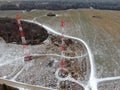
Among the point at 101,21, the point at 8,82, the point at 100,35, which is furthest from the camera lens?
the point at 101,21

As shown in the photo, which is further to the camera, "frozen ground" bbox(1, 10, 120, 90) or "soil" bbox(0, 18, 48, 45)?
"soil" bbox(0, 18, 48, 45)

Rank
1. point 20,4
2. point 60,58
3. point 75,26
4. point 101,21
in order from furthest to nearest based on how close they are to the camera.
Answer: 1. point 20,4
2. point 101,21
3. point 75,26
4. point 60,58

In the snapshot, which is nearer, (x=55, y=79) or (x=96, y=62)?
(x=55, y=79)

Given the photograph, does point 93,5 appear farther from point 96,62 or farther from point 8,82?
point 8,82

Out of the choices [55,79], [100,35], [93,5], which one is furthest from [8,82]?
[93,5]

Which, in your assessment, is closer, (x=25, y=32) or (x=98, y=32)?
(x=25, y=32)

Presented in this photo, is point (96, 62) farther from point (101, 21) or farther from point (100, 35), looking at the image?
point (101, 21)

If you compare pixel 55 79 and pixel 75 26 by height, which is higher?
pixel 75 26

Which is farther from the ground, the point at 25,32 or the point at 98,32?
the point at 25,32

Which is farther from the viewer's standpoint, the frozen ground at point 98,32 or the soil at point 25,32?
the soil at point 25,32

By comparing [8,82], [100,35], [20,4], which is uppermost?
[20,4]
